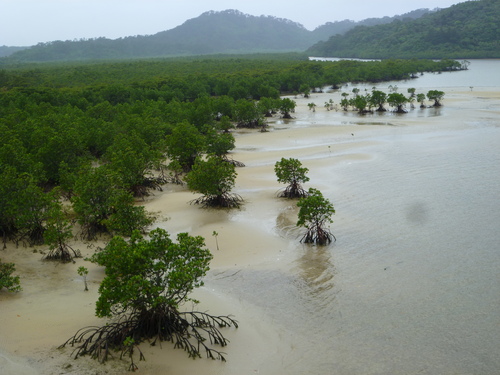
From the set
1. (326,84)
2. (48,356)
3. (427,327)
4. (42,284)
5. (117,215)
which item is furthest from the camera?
(326,84)

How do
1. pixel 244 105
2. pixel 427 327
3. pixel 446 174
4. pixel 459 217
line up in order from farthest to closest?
1. pixel 244 105
2. pixel 446 174
3. pixel 459 217
4. pixel 427 327

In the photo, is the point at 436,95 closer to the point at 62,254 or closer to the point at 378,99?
the point at 378,99

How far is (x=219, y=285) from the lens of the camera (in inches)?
567

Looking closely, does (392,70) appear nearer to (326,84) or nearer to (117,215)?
(326,84)

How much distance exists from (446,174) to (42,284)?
2134 centimetres

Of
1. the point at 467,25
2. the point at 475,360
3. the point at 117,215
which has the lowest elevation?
the point at 475,360

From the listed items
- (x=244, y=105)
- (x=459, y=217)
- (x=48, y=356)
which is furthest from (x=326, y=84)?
(x=48, y=356)

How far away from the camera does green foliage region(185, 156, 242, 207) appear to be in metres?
21.2

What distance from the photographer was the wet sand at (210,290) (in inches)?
404

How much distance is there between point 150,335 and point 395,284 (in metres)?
7.36

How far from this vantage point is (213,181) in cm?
2125

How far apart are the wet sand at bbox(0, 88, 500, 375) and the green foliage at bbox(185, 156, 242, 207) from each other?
744 millimetres

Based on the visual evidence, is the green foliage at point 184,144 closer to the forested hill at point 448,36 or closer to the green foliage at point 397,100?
the green foliage at point 397,100

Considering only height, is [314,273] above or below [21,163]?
below
